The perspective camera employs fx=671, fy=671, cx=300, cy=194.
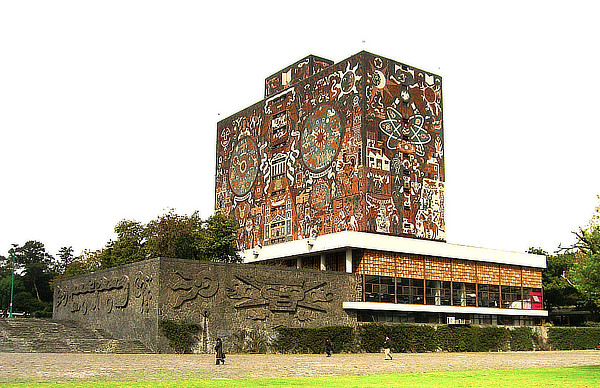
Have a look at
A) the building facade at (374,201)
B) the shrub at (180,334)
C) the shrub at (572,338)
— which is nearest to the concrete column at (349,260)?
the building facade at (374,201)

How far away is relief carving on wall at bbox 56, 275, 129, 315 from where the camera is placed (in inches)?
1554

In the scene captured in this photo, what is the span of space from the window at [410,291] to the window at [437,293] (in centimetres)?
62

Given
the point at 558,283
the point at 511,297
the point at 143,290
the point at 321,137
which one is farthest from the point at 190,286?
the point at 558,283

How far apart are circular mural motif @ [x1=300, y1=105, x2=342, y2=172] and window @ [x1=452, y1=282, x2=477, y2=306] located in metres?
13.0

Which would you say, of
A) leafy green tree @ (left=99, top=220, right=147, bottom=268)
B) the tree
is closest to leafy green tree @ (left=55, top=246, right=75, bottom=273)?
leafy green tree @ (left=99, top=220, right=147, bottom=268)

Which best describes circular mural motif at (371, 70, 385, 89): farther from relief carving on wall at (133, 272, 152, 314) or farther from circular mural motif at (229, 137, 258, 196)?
relief carving on wall at (133, 272, 152, 314)

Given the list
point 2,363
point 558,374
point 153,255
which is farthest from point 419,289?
point 2,363

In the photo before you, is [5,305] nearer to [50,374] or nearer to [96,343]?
[96,343]

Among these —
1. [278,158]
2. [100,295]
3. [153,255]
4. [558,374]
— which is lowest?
[558,374]

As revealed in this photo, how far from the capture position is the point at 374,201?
47344 millimetres

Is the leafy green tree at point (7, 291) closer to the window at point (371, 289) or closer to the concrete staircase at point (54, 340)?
the concrete staircase at point (54, 340)

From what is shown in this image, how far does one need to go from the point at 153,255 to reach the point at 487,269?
2515 cm

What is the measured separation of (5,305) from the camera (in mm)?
80875

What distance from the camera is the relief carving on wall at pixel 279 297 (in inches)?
1503
